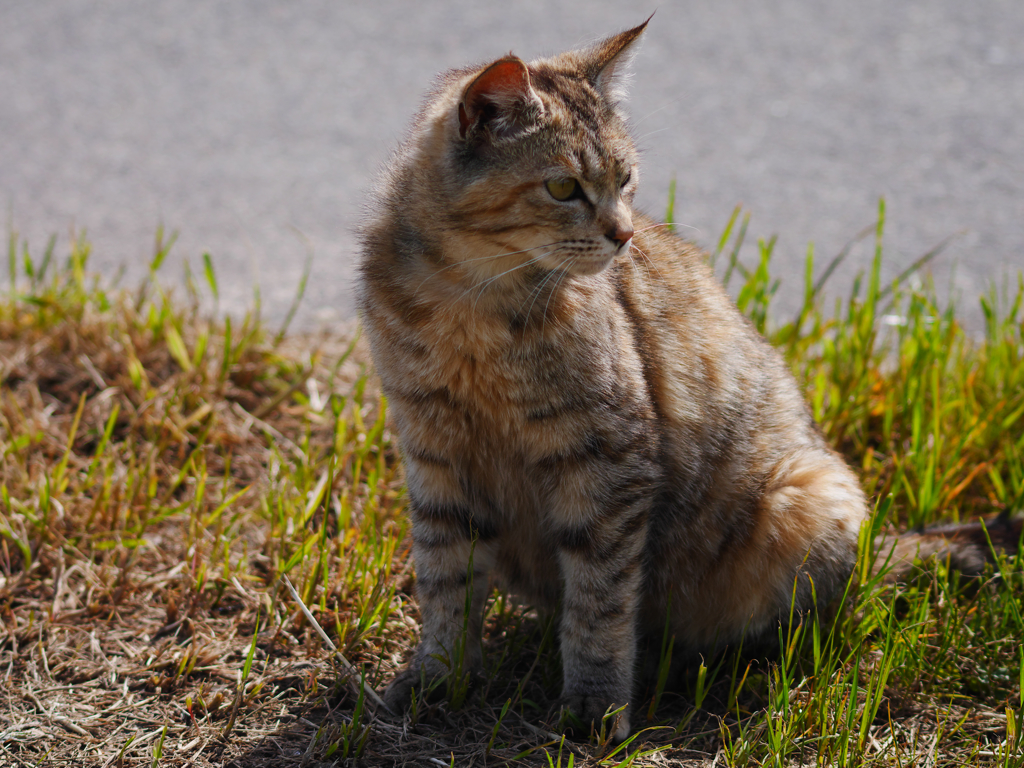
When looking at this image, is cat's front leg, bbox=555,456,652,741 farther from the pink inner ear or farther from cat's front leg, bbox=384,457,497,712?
the pink inner ear

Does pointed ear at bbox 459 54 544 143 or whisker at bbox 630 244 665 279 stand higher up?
pointed ear at bbox 459 54 544 143

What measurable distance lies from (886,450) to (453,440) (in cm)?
175

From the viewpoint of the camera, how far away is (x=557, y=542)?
242 centimetres

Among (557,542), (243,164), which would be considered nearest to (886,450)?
(557,542)

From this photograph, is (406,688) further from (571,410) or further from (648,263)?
(648,263)

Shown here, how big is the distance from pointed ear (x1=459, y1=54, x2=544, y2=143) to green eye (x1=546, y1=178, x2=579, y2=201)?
151mm

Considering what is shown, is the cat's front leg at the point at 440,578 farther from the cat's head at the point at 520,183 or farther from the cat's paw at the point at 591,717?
the cat's head at the point at 520,183

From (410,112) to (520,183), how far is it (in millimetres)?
2228

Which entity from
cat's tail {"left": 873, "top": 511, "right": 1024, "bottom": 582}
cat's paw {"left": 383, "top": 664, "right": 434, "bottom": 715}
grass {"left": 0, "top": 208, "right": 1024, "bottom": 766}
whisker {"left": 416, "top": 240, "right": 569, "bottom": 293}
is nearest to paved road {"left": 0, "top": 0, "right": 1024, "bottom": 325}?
grass {"left": 0, "top": 208, "right": 1024, "bottom": 766}

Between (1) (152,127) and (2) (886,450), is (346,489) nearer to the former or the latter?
(2) (886,450)

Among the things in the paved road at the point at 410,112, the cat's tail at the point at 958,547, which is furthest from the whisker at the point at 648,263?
the paved road at the point at 410,112

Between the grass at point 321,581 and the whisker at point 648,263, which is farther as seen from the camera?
the whisker at point 648,263

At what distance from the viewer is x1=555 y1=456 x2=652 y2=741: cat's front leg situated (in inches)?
90.7

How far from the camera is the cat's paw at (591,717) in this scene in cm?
231
